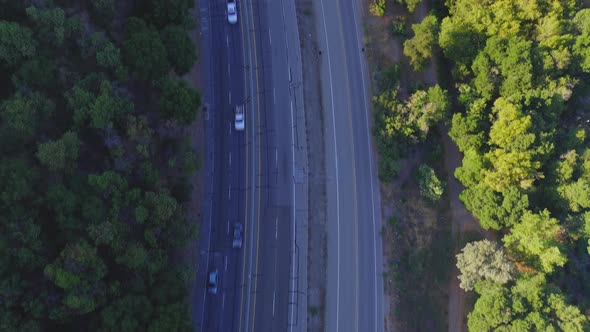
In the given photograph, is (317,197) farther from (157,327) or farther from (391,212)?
(157,327)

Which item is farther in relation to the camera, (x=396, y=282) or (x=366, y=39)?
(x=366, y=39)

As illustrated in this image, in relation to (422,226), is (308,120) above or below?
above

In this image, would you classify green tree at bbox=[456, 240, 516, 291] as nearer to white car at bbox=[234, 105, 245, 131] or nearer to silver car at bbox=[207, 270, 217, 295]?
silver car at bbox=[207, 270, 217, 295]

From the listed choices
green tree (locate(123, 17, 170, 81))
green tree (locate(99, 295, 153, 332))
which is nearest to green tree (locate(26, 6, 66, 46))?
green tree (locate(123, 17, 170, 81))

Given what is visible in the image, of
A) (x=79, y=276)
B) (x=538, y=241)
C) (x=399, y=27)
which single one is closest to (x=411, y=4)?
(x=399, y=27)

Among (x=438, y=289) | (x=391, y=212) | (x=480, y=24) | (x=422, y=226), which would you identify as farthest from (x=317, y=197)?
(x=480, y=24)

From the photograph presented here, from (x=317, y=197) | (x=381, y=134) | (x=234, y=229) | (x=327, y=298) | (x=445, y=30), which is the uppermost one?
(x=445, y=30)

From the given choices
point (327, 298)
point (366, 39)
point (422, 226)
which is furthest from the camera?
point (366, 39)
